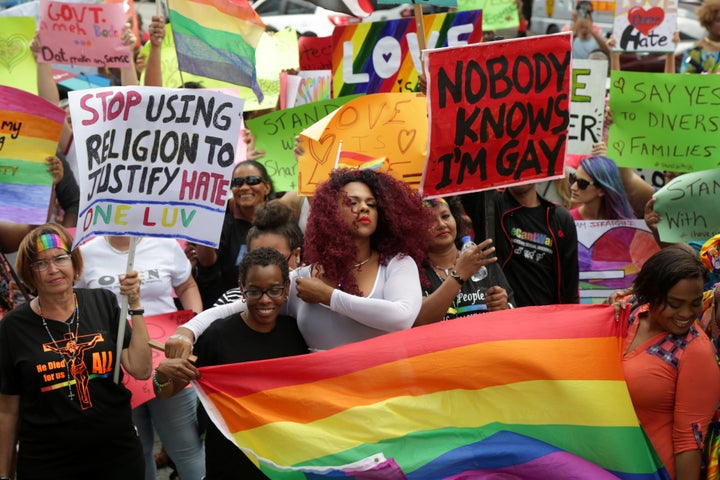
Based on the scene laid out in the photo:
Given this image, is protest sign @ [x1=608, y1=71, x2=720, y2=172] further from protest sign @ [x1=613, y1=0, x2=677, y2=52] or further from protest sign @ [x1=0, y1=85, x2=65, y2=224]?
protest sign @ [x1=0, y1=85, x2=65, y2=224]

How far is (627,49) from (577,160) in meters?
1.56

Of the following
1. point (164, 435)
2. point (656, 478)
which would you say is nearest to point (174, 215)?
point (164, 435)

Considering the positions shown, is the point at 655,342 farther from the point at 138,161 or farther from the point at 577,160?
the point at 577,160

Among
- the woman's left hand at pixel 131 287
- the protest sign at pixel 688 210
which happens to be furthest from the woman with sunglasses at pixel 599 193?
the woman's left hand at pixel 131 287

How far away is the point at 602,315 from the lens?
400 cm

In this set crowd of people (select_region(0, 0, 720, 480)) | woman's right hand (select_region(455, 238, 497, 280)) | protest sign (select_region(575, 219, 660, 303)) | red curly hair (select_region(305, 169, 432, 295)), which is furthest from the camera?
protest sign (select_region(575, 219, 660, 303))

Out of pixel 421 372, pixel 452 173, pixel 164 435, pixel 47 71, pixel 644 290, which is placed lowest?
pixel 164 435

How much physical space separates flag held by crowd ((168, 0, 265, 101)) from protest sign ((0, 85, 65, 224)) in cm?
101

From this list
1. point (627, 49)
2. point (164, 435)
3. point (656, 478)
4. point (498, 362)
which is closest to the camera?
point (656, 478)

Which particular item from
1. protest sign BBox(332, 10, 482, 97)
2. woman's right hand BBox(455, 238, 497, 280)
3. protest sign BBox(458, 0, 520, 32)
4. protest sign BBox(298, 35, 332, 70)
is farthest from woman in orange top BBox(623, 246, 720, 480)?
protest sign BBox(458, 0, 520, 32)

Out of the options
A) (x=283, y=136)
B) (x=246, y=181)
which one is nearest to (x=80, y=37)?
(x=283, y=136)

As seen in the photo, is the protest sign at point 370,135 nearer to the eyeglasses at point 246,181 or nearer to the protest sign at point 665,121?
the eyeglasses at point 246,181

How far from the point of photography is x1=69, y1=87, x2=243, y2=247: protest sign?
452 cm

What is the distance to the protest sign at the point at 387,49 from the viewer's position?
673 cm
